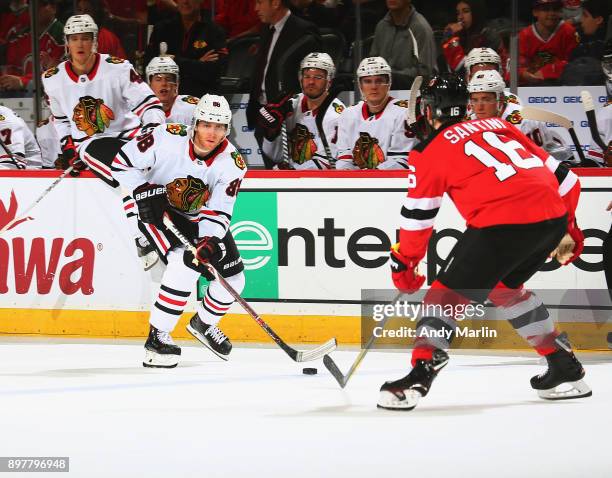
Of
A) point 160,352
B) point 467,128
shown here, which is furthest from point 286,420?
point 160,352

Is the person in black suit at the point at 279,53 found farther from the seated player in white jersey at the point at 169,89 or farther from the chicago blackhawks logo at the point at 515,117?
the chicago blackhawks logo at the point at 515,117

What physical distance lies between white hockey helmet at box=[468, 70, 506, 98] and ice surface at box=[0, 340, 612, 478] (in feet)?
4.14

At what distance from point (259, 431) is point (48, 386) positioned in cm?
123

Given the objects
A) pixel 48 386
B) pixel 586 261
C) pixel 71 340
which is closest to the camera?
pixel 48 386

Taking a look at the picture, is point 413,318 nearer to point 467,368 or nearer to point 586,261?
point 467,368

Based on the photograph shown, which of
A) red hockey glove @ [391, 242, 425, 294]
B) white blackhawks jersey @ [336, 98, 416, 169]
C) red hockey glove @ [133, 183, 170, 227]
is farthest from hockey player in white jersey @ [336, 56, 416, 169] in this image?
red hockey glove @ [391, 242, 425, 294]

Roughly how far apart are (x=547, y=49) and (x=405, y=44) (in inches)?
29.5

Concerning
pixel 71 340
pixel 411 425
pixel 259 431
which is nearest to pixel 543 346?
pixel 411 425

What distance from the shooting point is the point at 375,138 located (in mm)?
6246

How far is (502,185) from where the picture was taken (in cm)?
402

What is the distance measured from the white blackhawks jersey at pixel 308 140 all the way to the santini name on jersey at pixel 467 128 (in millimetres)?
2263

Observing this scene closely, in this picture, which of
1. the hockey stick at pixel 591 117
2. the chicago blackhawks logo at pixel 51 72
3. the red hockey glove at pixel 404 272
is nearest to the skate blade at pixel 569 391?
the red hockey glove at pixel 404 272

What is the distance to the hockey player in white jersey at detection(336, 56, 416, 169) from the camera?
620cm

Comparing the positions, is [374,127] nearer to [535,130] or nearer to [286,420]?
[535,130]
